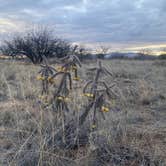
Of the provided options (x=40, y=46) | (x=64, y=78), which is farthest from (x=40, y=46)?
(x=64, y=78)

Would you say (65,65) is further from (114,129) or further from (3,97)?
(3,97)

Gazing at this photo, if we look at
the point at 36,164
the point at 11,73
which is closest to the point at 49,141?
the point at 36,164

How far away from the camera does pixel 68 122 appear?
12.2 feet

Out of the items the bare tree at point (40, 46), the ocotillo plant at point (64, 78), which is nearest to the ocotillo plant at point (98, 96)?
the ocotillo plant at point (64, 78)

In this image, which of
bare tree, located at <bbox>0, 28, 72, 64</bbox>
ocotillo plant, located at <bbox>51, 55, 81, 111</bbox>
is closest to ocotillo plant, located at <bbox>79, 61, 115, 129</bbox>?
ocotillo plant, located at <bbox>51, 55, 81, 111</bbox>

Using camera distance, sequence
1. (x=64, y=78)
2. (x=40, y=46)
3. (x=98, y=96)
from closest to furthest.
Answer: (x=98, y=96) < (x=64, y=78) < (x=40, y=46)

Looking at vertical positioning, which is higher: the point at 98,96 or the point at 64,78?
the point at 64,78

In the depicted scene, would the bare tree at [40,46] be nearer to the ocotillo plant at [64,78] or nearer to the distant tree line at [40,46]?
the distant tree line at [40,46]

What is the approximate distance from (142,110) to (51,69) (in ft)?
8.98

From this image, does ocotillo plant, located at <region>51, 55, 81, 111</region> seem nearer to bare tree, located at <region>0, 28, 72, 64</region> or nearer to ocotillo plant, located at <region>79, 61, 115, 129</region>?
ocotillo plant, located at <region>79, 61, 115, 129</region>

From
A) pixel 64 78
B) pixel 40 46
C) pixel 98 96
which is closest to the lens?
pixel 98 96

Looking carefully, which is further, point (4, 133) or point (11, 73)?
point (11, 73)

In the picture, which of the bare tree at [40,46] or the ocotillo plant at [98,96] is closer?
the ocotillo plant at [98,96]

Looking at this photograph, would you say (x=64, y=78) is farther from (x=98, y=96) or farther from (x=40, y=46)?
(x=40, y=46)
